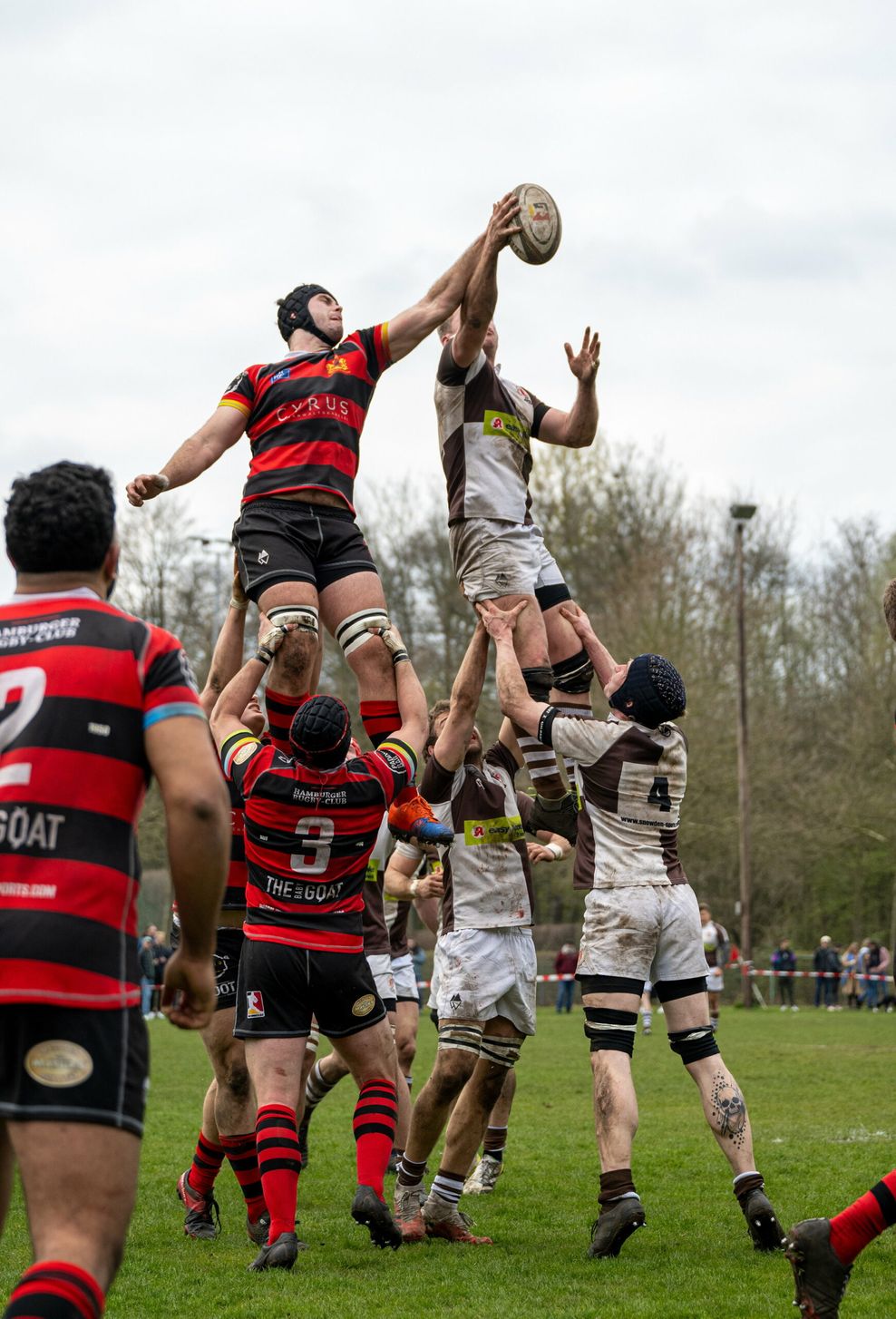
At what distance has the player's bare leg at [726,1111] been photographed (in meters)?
6.65

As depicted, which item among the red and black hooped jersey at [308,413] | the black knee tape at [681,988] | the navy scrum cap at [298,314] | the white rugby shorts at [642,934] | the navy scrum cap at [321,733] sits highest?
the navy scrum cap at [298,314]

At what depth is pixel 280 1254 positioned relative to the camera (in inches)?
247

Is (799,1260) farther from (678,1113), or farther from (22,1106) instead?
(678,1113)

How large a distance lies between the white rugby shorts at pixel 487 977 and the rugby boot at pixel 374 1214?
4.41 ft

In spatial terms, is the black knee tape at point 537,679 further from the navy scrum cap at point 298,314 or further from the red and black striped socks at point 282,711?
the navy scrum cap at point 298,314

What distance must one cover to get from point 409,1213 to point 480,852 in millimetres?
1874

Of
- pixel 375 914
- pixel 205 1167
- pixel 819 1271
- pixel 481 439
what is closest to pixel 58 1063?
pixel 819 1271

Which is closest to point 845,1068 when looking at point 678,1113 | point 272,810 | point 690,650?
point 678,1113

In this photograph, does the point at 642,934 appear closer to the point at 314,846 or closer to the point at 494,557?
the point at 314,846

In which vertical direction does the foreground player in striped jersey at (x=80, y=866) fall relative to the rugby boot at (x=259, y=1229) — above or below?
above

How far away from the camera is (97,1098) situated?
10.7 feet

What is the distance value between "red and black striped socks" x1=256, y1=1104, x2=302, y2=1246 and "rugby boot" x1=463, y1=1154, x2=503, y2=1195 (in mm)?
2708

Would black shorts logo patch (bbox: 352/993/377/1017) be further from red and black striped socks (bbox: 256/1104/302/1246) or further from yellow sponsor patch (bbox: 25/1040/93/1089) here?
yellow sponsor patch (bbox: 25/1040/93/1089)

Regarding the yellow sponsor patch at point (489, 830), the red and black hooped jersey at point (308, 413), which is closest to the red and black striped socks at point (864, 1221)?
the yellow sponsor patch at point (489, 830)
